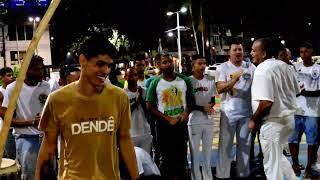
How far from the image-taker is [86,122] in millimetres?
3627

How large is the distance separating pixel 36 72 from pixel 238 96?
319cm

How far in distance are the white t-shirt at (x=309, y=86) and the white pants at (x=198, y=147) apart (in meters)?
1.71

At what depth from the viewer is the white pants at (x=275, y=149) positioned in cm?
622

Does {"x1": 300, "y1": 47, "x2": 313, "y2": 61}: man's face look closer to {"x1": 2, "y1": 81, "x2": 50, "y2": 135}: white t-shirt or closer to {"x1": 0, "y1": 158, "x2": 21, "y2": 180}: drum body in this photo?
{"x1": 2, "y1": 81, "x2": 50, "y2": 135}: white t-shirt

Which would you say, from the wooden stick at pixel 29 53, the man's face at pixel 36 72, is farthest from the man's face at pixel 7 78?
the wooden stick at pixel 29 53

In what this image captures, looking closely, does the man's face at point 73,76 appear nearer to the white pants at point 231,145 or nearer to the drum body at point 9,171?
the drum body at point 9,171

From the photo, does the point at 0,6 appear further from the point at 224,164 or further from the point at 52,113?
the point at 52,113

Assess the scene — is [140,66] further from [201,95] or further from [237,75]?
[237,75]

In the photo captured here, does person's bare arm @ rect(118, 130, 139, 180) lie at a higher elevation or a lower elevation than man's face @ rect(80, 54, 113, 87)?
lower

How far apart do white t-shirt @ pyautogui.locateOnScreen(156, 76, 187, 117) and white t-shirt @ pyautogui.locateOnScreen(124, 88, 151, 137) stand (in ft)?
1.54

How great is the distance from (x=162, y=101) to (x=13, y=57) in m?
49.7

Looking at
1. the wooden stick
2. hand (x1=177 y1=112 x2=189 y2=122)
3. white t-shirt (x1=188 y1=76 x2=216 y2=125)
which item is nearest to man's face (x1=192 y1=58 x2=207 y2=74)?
white t-shirt (x1=188 y1=76 x2=216 y2=125)

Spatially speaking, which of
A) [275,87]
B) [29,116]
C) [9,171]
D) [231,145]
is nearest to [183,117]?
[231,145]

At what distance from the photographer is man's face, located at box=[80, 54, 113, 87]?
3.62m
